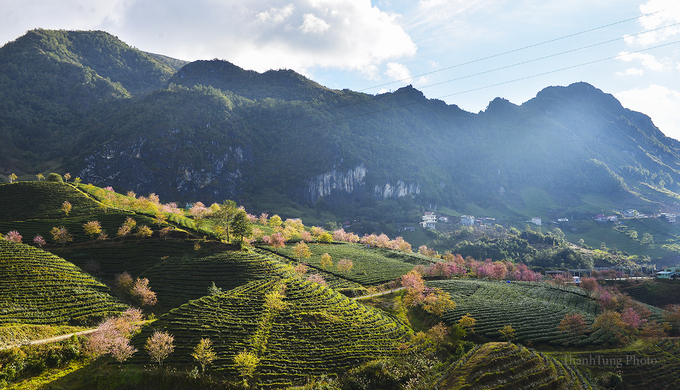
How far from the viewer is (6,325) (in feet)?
127

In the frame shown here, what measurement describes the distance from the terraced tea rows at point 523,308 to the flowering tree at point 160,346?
42695 millimetres

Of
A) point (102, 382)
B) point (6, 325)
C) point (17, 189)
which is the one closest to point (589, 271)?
point (102, 382)

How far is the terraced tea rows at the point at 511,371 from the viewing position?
3678cm

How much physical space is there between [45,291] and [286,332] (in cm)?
3779

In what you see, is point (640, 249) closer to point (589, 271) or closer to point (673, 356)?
point (589, 271)

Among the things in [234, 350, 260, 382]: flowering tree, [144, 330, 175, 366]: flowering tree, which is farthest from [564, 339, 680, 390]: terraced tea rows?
[144, 330, 175, 366]: flowering tree

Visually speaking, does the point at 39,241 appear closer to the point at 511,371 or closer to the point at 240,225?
the point at 240,225

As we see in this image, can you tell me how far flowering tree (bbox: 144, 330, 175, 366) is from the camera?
3569 centimetres

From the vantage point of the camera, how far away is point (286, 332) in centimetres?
Answer: 4259

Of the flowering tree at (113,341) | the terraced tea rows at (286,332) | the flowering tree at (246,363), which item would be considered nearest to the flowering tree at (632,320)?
the terraced tea rows at (286,332)

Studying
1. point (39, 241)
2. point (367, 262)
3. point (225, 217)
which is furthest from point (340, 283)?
point (39, 241)

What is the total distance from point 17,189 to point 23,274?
59.7 m

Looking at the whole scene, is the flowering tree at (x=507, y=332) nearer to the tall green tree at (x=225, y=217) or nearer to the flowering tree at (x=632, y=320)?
the flowering tree at (x=632, y=320)

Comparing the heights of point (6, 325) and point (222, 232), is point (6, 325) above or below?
below
